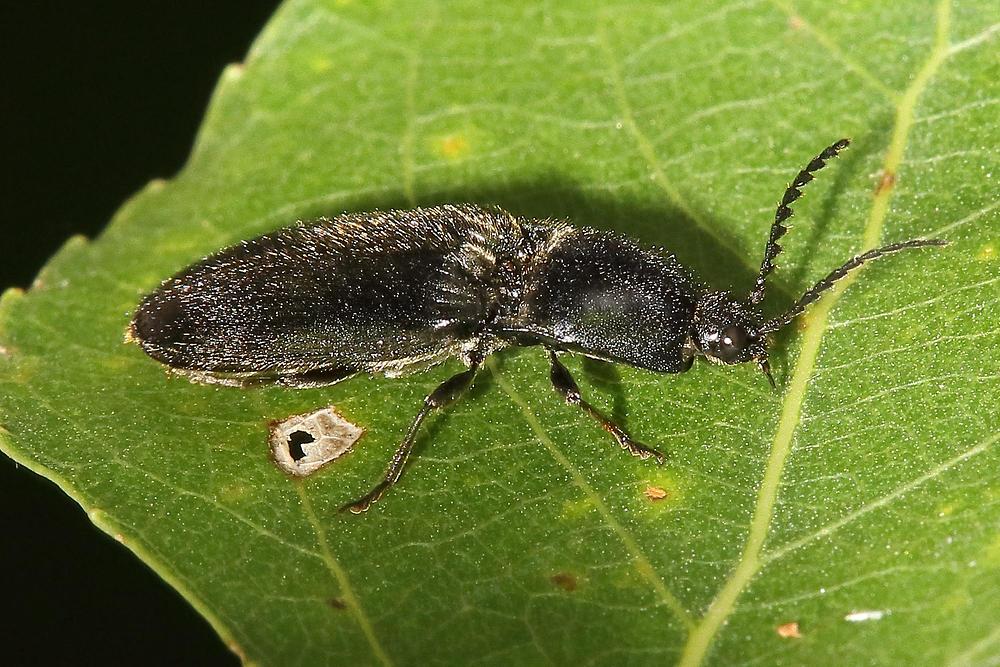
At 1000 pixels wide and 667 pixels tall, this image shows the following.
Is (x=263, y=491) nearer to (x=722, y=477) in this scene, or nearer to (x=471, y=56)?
(x=722, y=477)

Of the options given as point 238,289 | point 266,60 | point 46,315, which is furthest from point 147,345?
point 266,60

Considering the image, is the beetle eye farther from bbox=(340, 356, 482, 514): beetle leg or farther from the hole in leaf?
the hole in leaf

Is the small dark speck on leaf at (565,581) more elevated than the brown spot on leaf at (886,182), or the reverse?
the brown spot on leaf at (886,182)

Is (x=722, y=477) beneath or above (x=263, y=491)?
above

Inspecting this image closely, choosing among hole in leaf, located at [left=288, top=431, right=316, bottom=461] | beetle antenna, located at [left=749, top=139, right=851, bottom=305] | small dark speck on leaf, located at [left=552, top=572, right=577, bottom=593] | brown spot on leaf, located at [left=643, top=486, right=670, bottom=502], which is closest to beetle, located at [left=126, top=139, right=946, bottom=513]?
beetle antenna, located at [left=749, top=139, right=851, bottom=305]

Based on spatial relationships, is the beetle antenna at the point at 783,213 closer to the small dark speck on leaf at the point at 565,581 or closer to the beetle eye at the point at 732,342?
the beetle eye at the point at 732,342

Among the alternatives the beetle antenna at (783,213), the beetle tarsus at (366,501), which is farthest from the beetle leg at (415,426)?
the beetle antenna at (783,213)
